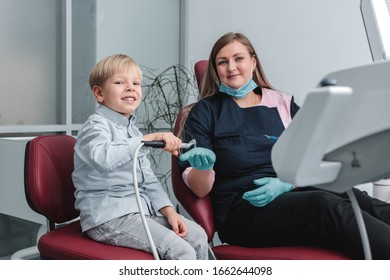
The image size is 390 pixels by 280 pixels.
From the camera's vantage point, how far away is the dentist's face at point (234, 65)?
5.48ft

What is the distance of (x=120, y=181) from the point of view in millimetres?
1342

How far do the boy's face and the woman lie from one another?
250 mm

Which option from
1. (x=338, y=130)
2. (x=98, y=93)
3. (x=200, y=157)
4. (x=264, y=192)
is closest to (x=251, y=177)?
(x=264, y=192)

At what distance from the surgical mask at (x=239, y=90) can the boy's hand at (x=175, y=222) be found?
52 cm

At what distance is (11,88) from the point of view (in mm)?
2115

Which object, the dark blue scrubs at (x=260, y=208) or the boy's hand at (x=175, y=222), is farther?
the boy's hand at (x=175, y=222)

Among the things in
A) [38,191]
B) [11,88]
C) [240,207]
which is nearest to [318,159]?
[240,207]

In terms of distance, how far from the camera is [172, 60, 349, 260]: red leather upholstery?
1239 millimetres

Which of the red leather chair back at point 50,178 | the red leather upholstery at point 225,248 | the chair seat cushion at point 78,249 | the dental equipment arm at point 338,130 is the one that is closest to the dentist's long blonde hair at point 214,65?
the red leather upholstery at point 225,248

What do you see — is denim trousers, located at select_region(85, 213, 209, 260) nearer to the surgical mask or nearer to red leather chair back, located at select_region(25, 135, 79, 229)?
red leather chair back, located at select_region(25, 135, 79, 229)

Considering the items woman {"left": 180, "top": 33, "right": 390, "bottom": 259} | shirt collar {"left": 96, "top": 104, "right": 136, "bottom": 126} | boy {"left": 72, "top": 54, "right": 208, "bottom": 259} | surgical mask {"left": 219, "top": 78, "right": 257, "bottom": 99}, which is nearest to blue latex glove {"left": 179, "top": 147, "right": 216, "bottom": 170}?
woman {"left": 180, "top": 33, "right": 390, "bottom": 259}

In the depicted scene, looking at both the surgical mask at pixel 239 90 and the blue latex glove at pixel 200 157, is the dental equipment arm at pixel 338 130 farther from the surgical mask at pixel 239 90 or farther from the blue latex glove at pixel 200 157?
the surgical mask at pixel 239 90
